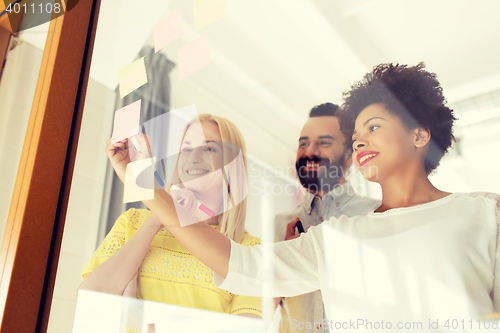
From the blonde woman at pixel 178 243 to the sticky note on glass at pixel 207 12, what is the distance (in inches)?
10.6

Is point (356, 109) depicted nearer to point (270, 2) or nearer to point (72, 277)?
point (270, 2)

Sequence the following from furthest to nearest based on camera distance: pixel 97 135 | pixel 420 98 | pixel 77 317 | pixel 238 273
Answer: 1. pixel 97 135
2. pixel 77 317
3. pixel 238 273
4. pixel 420 98

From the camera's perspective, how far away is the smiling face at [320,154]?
765mm

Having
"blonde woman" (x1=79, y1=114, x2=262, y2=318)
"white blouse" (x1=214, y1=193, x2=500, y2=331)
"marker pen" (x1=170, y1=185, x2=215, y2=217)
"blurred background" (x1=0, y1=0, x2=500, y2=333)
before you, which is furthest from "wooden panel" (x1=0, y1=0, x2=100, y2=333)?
"white blouse" (x1=214, y1=193, x2=500, y2=331)

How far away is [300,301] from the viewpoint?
0.72 m

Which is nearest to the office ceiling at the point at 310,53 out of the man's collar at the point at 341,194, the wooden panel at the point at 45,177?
the man's collar at the point at 341,194

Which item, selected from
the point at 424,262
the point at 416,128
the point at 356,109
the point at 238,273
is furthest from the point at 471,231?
the point at 238,273

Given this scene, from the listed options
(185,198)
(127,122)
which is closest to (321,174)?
(185,198)

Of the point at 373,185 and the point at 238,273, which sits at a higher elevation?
the point at 373,185

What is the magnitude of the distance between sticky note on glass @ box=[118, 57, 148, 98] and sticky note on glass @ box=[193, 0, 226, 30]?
0.73 feet

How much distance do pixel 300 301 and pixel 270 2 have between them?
699 mm

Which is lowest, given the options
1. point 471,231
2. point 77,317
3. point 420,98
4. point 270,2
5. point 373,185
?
point 77,317

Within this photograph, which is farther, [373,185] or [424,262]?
[373,185]

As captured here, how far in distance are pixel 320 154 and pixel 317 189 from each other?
0.07 metres
